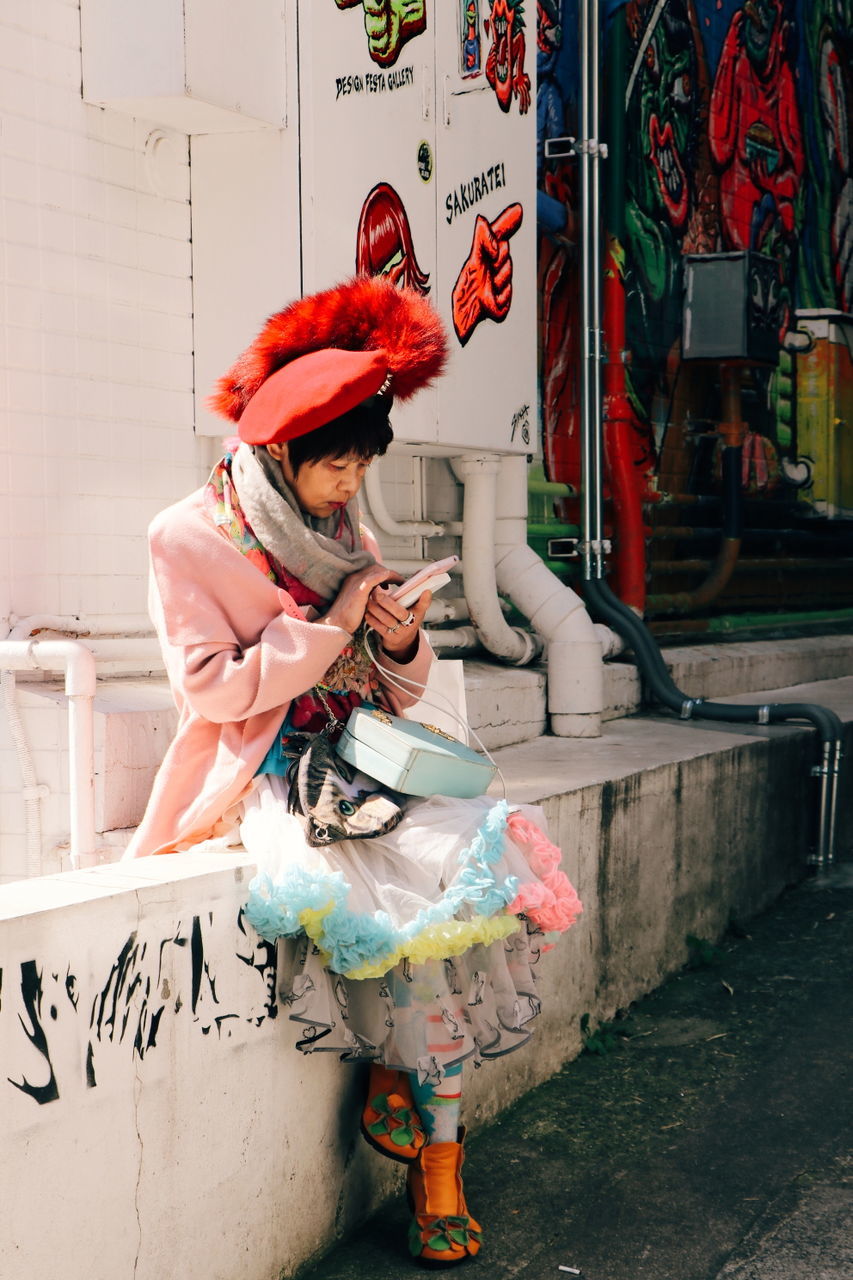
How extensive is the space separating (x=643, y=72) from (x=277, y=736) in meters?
5.95

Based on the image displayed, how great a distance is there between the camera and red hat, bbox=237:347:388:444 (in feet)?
10.9

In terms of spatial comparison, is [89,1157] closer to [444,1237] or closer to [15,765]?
[444,1237]

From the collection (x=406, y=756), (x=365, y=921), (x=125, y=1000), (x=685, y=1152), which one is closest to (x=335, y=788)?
(x=406, y=756)

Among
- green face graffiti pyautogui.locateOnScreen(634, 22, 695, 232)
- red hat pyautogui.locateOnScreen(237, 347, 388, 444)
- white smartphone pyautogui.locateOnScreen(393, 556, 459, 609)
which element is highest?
green face graffiti pyautogui.locateOnScreen(634, 22, 695, 232)

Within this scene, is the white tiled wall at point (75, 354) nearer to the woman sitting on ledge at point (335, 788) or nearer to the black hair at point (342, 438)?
the woman sitting on ledge at point (335, 788)

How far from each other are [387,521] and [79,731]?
2.32 m

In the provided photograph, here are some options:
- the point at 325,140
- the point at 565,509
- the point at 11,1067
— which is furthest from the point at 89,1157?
the point at 565,509

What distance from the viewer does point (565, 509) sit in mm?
7656

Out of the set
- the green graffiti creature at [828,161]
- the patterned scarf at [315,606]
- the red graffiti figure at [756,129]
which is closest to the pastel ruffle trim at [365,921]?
the patterned scarf at [315,606]

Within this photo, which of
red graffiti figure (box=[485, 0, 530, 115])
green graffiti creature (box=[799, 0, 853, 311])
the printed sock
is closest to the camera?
the printed sock

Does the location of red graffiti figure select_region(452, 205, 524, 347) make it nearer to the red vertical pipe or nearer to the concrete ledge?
the red vertical pipe

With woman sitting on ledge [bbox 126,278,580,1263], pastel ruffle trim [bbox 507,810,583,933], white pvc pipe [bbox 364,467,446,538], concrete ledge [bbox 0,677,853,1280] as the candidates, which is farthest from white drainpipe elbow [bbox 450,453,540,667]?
pastel ruffle trim [bbox 507,810,583,933]

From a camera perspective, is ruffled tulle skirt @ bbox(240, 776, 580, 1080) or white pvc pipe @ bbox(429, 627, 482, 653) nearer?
ruffled tulle skirt @ bbox(240, 776, 580, 1080)

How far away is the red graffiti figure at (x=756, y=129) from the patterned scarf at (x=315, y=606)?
644cm
